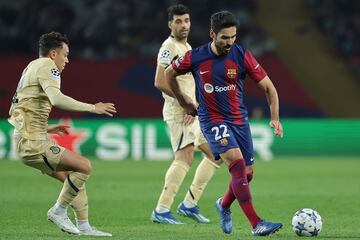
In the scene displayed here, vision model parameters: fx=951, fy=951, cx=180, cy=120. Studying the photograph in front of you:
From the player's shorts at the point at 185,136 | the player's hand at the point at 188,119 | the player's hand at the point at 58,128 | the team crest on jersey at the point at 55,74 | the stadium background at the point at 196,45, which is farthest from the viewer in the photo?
the stadium background at the point at 196,45

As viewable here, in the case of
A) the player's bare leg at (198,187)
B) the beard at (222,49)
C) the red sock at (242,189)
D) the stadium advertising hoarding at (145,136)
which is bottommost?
the stadium advertising hoarding at (145,136)

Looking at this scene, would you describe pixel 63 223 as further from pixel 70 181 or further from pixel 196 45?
pixel 196 45

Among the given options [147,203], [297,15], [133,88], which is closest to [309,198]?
[147,203]

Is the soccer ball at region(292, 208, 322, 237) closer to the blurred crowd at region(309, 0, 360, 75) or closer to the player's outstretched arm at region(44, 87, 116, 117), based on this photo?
the player's outstretched arm at region(44, 87, 116, 117)

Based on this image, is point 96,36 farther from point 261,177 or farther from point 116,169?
point 261,177

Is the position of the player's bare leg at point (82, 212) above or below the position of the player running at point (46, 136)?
below

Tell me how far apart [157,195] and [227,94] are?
5069 mm

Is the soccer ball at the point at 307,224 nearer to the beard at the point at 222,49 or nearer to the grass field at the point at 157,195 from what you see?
the grass field at the point at 157,195

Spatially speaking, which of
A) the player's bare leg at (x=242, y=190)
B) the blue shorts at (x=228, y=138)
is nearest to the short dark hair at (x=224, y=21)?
the blue shorts at (x=228, y=138)

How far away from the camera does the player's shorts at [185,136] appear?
35.1 feet

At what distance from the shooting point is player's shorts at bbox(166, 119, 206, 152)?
1070 cm

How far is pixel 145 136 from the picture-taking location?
22766 millimetres

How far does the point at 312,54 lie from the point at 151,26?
15.1 feet

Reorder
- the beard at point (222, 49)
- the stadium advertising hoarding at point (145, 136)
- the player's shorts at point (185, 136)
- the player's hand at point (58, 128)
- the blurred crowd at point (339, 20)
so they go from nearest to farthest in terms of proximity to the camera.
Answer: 1. the beard at point (222, 49)
2. the player's hand at point (58, 128)
3. the player's shorts at point (185, 136)
4. the stadium advertising hoarding at point (145, 136)
5. the blurred crowd at point (339, 20)
